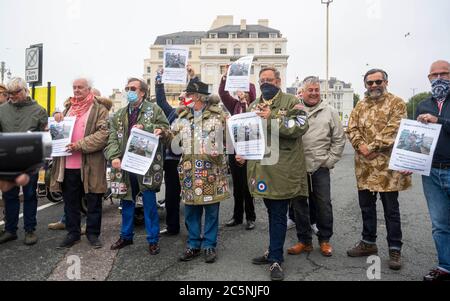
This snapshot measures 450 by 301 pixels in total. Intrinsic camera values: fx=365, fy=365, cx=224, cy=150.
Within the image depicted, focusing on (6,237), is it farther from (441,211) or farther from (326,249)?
(441,211)

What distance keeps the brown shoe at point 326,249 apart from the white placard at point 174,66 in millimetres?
2815

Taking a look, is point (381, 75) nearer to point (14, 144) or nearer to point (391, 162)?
point (391, 162)

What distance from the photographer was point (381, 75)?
4109mm

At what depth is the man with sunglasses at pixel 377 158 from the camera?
403cm

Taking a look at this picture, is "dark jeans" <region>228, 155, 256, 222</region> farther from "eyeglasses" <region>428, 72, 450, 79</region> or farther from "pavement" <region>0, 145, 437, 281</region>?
"eyeglasses" <region>428, 72, 450, 79</region>

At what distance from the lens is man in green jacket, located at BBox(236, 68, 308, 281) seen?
376 cm

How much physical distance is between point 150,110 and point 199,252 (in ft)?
6.05

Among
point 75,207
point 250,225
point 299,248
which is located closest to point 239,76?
point 250,225

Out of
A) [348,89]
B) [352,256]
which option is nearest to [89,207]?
Answer: [352,256]

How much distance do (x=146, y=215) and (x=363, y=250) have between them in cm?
263

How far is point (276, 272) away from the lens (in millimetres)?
3645

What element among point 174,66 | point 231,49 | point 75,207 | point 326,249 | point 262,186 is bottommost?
point 326,249

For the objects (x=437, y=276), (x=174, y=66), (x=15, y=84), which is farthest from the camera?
(x=174, y=66)
